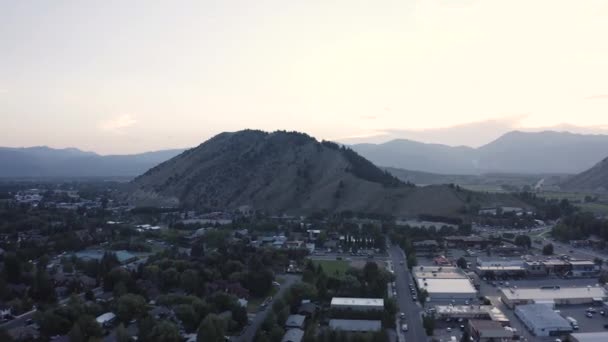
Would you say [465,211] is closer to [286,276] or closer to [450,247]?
[450,247]

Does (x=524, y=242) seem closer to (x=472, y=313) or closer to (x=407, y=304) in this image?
(x=472, y=313)

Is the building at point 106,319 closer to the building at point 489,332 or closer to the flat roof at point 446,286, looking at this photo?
the flat roof at point 446,286

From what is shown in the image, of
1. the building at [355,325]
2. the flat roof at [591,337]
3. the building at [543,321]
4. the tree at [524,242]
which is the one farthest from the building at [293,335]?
the tree at [524,242]

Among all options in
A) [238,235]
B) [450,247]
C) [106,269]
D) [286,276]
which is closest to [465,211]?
[450,247]

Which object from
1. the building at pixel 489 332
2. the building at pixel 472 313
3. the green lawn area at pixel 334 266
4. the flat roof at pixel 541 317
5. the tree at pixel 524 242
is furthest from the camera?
the tree at pixel 524 242

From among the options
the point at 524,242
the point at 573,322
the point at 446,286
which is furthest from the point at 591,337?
the point at 524,242
